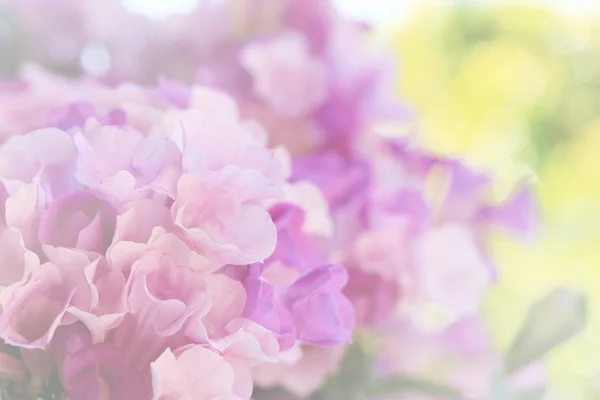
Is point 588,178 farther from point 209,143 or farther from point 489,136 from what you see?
point 209,143

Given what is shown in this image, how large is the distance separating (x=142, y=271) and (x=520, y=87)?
0.73m

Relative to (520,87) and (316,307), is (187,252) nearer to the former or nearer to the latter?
(316,307)

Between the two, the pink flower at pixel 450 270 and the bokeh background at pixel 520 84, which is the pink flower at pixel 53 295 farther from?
the bokeh background at pixel 520 84

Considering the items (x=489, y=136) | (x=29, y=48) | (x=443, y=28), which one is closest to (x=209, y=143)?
(x=29, y=48)

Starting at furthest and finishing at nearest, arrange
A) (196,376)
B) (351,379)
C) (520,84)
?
(520,84)
(351,379)
(196,376)

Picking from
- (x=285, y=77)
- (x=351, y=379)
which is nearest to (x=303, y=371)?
(x=351, y=379)

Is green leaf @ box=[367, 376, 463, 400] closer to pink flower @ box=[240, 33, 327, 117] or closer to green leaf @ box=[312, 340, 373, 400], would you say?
green leaf @ box=[312, 340, 373, 400]

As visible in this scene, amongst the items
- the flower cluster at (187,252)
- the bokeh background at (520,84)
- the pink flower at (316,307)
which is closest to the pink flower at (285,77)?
the flower cluster at (187,252)

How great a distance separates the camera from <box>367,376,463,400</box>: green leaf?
28cm

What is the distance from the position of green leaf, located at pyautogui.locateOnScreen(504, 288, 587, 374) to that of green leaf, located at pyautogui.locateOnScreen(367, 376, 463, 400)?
1.2 inches

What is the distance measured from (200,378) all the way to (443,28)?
75cm

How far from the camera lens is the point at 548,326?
0.90ft

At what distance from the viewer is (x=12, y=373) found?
18 centimetres

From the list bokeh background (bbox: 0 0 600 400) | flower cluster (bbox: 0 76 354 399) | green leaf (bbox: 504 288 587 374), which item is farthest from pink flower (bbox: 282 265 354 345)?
bokeh background (bbox: 0 0 600 400)
